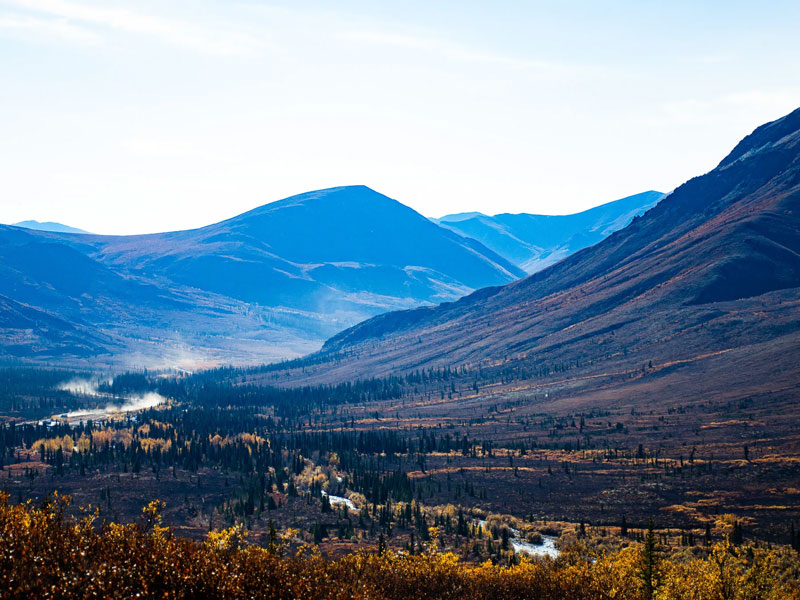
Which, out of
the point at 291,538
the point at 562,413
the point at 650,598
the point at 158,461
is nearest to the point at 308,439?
the point at 158,461

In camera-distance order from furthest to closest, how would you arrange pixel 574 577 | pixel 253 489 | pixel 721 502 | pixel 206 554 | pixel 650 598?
1. pixel 253 489
2. pixel 721 502
3. pixel 574 577
4. pixel 650 598
5. pixel 206 554

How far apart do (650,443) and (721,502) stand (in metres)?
38.8

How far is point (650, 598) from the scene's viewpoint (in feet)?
147

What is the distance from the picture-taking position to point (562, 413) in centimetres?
16562

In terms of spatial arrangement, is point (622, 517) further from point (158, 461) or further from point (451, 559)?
point (158, 461)

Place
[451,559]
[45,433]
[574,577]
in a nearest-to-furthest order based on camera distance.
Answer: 1. [574,577]
2. [451,559]
3. [45,433]

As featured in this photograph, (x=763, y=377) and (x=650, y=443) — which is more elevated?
(x=763, y=377)

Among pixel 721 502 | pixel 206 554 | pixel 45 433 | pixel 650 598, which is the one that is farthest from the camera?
pixel 45 433

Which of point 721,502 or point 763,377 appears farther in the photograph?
point 763,377

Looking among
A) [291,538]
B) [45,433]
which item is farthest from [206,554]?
[45,433]

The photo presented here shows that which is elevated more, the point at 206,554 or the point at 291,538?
the point at 206,554

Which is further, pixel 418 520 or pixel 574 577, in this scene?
pixel 418 520

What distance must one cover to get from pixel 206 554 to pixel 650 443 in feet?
341

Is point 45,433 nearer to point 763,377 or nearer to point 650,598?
point 650,598
